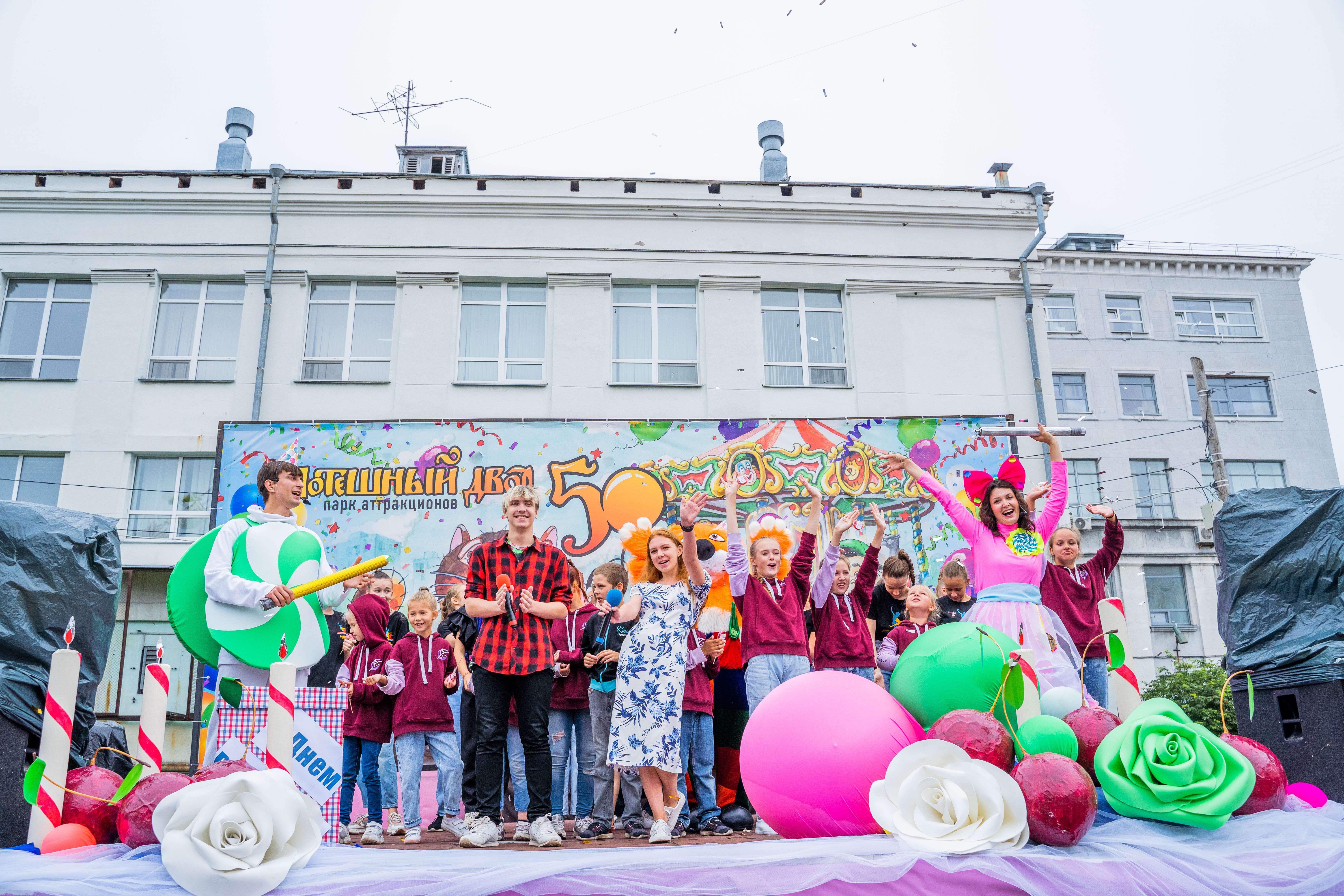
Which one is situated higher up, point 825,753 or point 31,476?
point 31,476

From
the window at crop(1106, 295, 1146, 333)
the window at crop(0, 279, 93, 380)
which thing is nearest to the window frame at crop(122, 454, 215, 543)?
the window at crop(0, 279, 93, 380)

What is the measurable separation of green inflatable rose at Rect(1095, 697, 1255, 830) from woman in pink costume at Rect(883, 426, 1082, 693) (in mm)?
1427

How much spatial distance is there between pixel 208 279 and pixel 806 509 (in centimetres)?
971

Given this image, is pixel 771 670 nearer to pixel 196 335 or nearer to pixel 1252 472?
pixel 196 335

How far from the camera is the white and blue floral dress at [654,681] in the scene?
466 centimetres

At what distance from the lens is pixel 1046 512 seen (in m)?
4.87

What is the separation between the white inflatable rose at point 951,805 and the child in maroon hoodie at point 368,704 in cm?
423

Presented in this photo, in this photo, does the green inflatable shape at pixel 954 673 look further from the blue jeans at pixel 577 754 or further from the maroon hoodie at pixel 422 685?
the maroon hoodie at pixel 422 685

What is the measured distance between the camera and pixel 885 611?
268 inches

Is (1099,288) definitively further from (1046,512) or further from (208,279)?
(1046,512)

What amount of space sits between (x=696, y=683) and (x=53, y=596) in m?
3.07

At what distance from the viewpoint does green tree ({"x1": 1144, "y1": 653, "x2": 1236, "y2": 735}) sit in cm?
1877

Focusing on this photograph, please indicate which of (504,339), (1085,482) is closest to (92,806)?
(504,339)

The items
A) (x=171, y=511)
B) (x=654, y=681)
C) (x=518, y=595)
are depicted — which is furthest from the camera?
(x=171, y=511)
